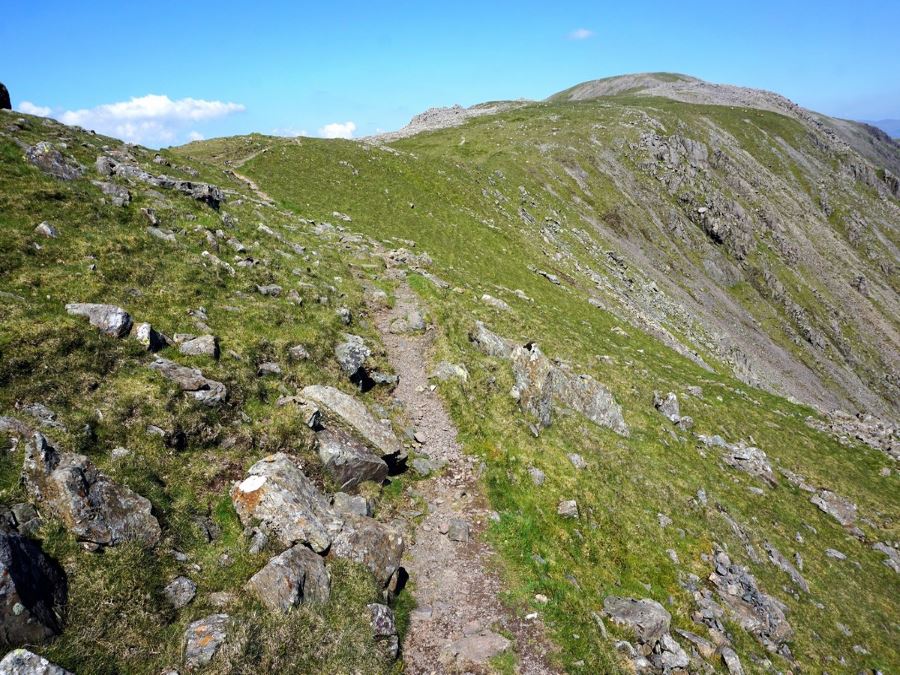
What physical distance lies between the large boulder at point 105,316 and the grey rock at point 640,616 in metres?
19.4

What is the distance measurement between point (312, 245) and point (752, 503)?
35.9m

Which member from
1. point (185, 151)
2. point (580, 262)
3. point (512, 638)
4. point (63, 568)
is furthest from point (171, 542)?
point (185, 151)

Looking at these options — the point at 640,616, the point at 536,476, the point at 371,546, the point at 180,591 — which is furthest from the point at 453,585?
the point at 180,591

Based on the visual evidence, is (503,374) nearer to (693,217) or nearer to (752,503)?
(752,503)

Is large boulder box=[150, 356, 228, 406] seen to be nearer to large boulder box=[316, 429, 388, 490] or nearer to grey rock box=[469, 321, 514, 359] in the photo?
large boulder box=[316, 429, 388, 490]

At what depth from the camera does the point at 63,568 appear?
9469 mm

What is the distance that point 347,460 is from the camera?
637 inches

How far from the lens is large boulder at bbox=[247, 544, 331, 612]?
35.6 ft

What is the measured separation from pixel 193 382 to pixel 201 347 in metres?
2.39

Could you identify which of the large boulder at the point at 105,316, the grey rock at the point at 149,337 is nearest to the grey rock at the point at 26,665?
the grey rock at the point at 149,337

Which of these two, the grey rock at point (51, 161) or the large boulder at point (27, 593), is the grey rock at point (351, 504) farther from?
the grey rock at point (51, 161)

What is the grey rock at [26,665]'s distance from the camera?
7320mm

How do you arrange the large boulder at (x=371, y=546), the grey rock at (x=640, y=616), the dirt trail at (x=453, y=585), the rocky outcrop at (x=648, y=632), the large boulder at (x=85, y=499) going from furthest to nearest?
1. the grey rock at (x=640, y=616)
2. the rocky outcrop at (x=648, y=632)
3. the large boulder at (x=371, y=546)
4. the dirt trail at (x=453, y=585)
5. the large boulder at (x=85, y=499)

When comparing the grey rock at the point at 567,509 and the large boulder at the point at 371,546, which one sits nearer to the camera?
the large boulder at the point at 371,546
